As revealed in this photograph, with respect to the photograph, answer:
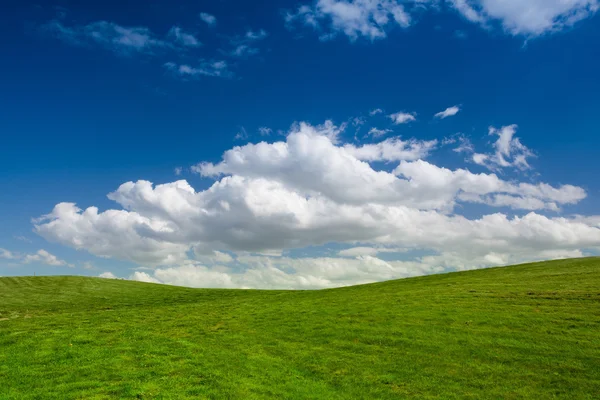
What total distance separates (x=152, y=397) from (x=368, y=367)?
14.7 meters

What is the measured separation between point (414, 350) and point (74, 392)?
23944 millimetres

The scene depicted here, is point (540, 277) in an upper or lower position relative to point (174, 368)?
upper

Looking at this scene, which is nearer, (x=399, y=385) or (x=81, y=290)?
(x=399, y=385)

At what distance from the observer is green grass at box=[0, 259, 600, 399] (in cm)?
2519

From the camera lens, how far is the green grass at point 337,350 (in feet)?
82.6

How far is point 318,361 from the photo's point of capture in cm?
3127

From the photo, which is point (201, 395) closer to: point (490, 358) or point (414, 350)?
point (414, 350)

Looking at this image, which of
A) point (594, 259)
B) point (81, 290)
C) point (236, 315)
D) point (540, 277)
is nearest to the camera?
point (236, 315)

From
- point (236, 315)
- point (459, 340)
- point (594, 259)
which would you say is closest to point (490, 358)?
point (459, 340)

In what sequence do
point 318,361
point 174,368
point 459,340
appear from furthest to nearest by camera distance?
point 459,340 → point 318,361 → point 174,368

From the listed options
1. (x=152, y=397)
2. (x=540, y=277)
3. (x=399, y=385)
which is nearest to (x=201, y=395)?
(x=152, y=397)

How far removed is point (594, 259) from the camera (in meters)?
76.0

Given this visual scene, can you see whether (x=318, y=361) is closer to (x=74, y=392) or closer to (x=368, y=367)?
(x=368, y=367)

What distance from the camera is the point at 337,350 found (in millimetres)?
33938
